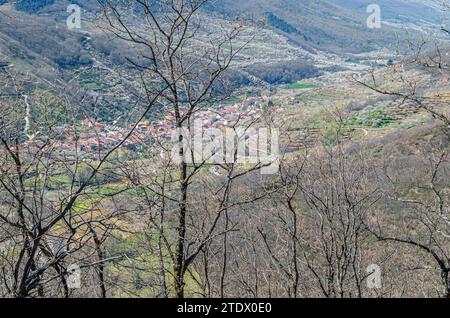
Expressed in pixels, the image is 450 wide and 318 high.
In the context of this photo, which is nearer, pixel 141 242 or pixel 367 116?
pixel 141 242

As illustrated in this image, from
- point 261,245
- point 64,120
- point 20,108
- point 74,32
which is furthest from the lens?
point 74,32

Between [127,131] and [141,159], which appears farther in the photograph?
[141,159]

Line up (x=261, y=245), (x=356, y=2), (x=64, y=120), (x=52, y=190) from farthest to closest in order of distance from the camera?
(x=356, y=2), (x=261, y=245), (x=52, y=190), (x=64, y=120)

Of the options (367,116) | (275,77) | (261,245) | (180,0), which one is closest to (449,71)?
(180,0)

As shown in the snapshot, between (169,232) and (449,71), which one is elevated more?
(449,71)

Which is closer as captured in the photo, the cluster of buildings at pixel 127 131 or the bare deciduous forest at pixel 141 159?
the bare deciduous forest at pixel 141 159

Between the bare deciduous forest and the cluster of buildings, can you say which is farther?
the cluster of buildings

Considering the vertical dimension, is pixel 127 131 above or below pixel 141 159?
above
